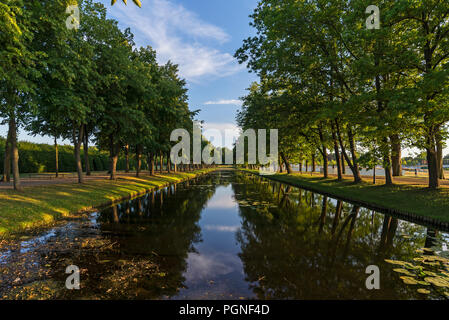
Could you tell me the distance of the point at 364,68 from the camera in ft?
50.2

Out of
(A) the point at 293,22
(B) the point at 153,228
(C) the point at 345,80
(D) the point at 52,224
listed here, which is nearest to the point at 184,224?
(B) the point at 153,228

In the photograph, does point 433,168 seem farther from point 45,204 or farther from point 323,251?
point 45,204

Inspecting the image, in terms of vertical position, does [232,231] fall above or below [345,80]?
below

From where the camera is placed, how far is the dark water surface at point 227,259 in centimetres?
502

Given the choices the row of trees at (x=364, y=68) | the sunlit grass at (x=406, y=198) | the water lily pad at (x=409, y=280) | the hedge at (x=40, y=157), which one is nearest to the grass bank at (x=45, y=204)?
the water lily pad at (x=409, y=280)

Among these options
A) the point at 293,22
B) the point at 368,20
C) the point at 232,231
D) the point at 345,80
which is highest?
the point at 293,22

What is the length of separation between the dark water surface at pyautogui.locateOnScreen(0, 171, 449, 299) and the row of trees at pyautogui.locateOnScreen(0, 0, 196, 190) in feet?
26.5

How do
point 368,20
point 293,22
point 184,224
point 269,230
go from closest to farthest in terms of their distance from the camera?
point 269,230
point 184,224
point 368,20
point 293,22

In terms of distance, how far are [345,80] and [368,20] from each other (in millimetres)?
7486

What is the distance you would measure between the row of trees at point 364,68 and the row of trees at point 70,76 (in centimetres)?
1180

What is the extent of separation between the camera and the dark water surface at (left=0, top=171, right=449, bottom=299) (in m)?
5.02

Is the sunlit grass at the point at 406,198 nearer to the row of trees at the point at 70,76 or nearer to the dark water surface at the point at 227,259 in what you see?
the dark water surface at the point at 227,259

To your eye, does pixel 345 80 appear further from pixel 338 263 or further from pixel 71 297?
pixel 71 297

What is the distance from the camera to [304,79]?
73.4 feet
